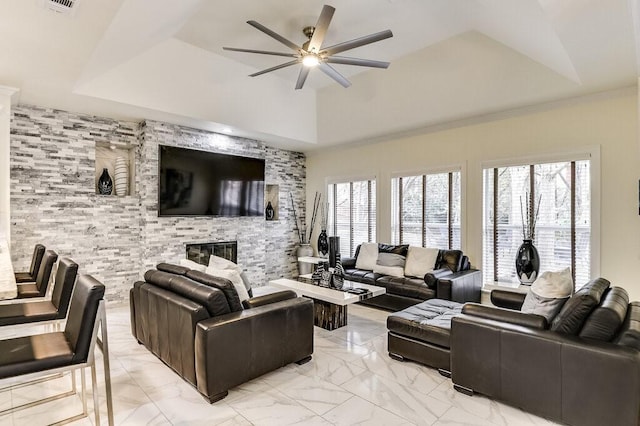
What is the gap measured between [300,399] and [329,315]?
1594mm

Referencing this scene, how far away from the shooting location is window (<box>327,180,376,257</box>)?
6.68m

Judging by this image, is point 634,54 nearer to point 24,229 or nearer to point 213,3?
point 213,3

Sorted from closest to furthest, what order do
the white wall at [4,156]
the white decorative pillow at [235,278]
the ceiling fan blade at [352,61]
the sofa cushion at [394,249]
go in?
1. the white decorative pillow at [235,278]
2. the ceiling fan blade at [352,61]
3. the white wall at [4,156]
4. the sofa cushion at [394,249]

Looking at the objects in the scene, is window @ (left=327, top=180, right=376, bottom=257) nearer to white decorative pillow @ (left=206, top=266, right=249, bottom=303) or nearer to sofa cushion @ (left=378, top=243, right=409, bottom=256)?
sofa cushion @ (left=378, top=243, right=409, bottom=256)

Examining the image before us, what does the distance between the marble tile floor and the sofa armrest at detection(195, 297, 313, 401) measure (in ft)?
0.50

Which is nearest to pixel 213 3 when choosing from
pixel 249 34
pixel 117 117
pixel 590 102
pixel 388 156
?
pixel 249 34

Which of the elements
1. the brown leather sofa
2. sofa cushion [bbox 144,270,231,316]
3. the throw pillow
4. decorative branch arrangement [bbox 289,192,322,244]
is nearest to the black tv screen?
decorative branch arrangement [bbox 289,192,322,244]

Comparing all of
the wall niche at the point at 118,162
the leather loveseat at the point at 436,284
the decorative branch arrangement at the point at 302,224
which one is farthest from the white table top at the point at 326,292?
the decorative branch arrangement at the point at 302,224

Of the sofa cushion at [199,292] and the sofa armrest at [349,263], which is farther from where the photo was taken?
the sofa armrest at [349,263]

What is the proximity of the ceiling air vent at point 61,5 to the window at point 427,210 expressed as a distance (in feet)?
16.4

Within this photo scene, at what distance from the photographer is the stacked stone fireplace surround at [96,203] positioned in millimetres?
4492

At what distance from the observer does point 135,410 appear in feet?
7.97

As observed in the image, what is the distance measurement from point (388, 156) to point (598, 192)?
10.3 feet

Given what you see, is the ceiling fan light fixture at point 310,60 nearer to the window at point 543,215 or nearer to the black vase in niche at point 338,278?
the black vase in niche at point 338,278
